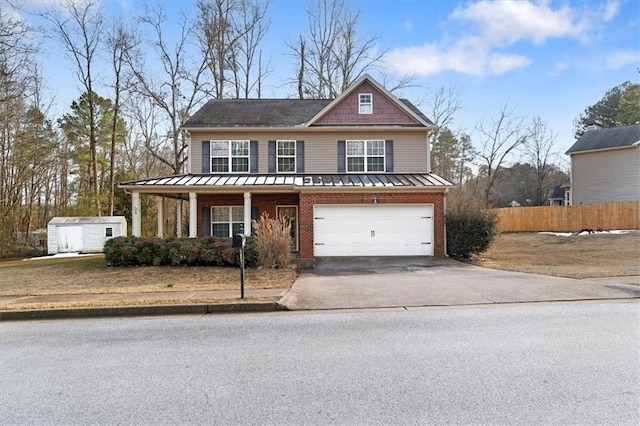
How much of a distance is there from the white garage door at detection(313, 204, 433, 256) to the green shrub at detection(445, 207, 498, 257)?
888 millimetres

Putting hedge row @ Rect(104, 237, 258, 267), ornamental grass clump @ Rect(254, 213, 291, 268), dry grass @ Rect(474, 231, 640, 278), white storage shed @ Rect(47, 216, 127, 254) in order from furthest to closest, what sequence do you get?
white storage shed @ Rect(47, 216, 127, 254), hedge row @ Rect(104, 237, 258, 267), ornamental grass clump @ Rect(254, 213, 291, 268), dry grass @ Rect(474, 231, 640, 278)

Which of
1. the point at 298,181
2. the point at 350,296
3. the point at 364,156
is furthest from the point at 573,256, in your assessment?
the point at 350,296

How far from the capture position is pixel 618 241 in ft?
68.0

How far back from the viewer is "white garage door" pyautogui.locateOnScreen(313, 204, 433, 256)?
1694cm

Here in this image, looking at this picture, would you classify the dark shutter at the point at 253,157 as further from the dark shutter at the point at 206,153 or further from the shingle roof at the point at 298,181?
the dark shutter at the point at 206,153

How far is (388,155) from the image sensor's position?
63.8 feet

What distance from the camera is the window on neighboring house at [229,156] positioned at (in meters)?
19.5

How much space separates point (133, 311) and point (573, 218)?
2959 centimetres

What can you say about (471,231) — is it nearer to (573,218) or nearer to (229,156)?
(229,156)

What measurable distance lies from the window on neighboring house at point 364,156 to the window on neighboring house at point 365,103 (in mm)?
1453

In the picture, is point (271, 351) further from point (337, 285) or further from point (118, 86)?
point (118, 86)

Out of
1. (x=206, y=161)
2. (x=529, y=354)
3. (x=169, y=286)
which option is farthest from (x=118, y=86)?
(x=529, y=354)


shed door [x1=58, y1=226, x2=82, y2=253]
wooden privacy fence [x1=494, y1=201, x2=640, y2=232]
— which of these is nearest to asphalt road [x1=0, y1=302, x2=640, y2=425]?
shed door [x1=58, y1=226, x2=82, y2=253]

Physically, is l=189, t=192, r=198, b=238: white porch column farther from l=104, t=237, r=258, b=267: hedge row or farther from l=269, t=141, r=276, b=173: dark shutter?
l=269, t=141, r=276, b=173: dark shutter
